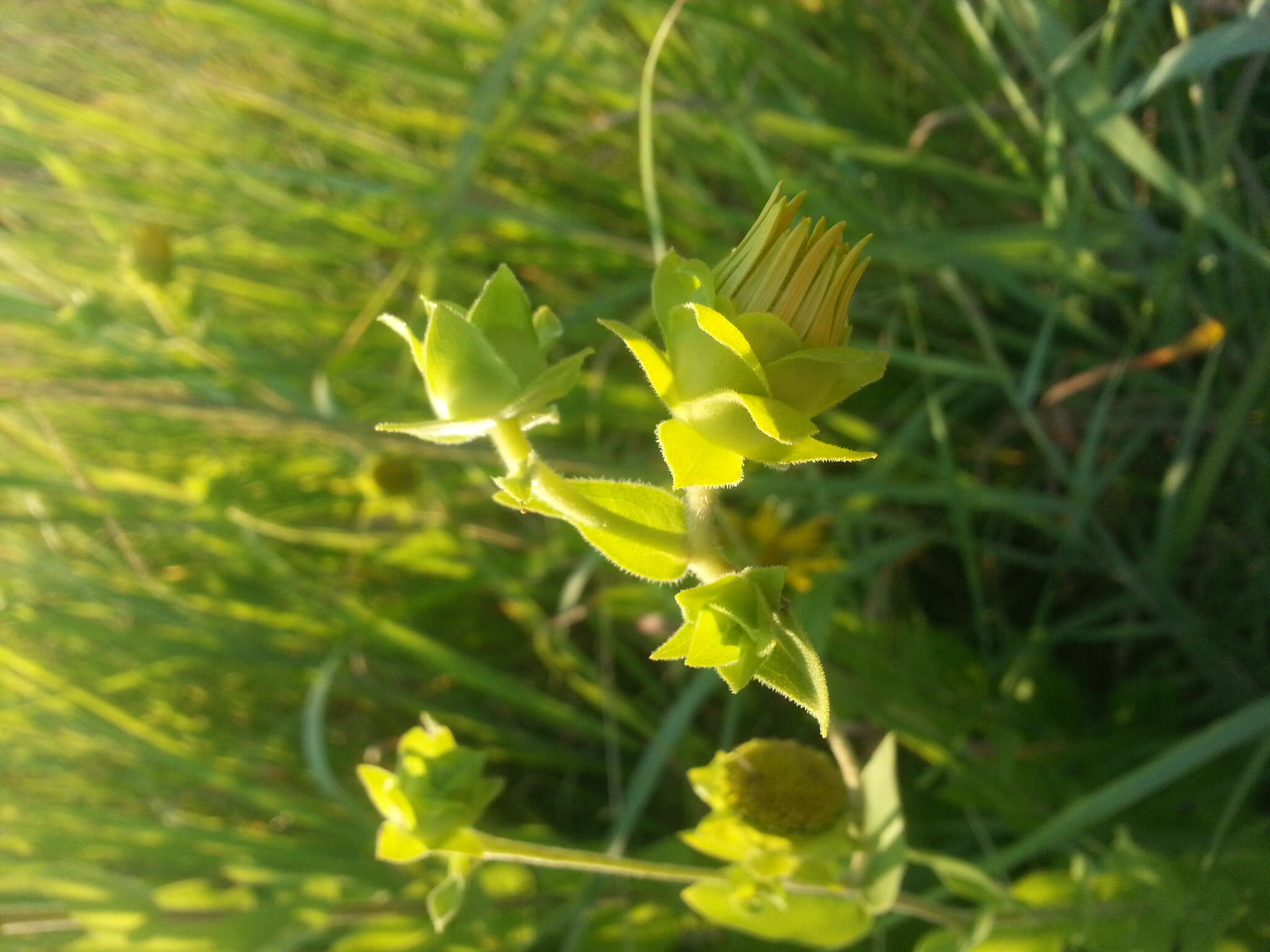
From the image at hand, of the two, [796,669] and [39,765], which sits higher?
[39,765]

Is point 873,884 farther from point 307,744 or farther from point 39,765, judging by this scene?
point 39,765

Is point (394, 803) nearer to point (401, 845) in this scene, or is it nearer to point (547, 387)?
point (401, 845)

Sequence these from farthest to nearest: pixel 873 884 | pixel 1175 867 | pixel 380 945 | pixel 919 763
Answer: pixel 919 763 < pixel 380 945 < pixel 1175 867 < pixel 873 884

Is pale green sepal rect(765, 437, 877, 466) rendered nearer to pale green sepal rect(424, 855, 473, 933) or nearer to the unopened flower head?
the unopened flower head

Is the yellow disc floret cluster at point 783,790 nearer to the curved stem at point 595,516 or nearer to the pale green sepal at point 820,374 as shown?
the curved stem at point 595,516

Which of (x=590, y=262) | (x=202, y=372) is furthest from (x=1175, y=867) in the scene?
(x=202, y=372)

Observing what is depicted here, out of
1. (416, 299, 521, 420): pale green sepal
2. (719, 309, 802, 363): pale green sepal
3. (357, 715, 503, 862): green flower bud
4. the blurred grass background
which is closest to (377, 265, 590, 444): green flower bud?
(416, 299, 521, 420): pale green sepal

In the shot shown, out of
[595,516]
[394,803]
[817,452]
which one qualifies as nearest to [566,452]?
[394,803]
